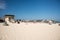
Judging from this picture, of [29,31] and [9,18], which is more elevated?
[9,18]

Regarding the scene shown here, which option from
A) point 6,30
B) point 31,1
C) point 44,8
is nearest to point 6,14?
point 6,30

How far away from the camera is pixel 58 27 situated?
72.9 inches

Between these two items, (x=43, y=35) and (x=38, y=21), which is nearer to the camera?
(x=43, y=35)

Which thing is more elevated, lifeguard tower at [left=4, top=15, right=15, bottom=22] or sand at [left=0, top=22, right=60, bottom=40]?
lifeguard tower at [left=4, top=15, right=15, bottom=22]

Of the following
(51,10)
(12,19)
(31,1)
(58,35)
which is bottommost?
(58,35)

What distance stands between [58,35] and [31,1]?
68 cm

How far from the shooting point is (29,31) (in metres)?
1.78

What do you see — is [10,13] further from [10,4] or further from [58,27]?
[58,27]

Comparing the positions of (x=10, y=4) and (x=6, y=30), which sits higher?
(x=10, y=4)

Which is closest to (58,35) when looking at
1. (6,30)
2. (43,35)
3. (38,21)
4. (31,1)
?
(43,35)

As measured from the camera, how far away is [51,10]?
72.9 inches

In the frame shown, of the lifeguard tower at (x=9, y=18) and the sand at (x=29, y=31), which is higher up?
the lifeguard tower at (x=9, y=18)

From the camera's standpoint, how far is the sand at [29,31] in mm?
1725

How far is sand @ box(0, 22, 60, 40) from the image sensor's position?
1725 millimetres
